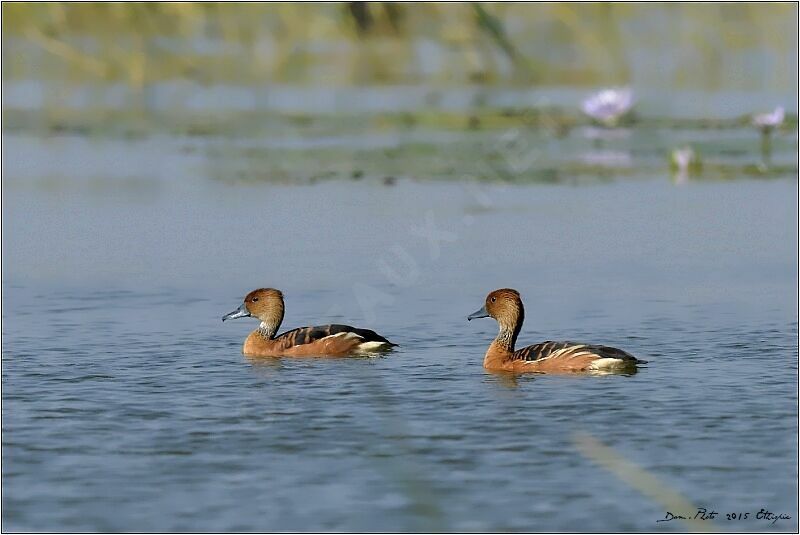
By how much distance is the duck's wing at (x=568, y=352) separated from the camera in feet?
30.3

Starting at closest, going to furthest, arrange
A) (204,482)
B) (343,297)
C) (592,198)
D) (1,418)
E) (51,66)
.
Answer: (204,482) < (1,418) < (343,297) < (592,198) < (51,66)

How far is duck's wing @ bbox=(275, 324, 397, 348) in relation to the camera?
9.98 meters

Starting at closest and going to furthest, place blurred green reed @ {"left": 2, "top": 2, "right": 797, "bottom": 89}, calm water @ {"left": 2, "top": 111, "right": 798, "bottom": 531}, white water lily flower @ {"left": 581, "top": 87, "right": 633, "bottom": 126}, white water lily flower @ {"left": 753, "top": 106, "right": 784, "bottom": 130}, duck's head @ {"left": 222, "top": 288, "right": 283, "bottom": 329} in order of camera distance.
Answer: calm water @ {"left": 2, "top": 111, "right": 798, "bottom": 531} < duck's head @ {"left": 222, "top": 288, "right": 283, "bottom": 329} < white water lily flower @ {"left": 753, "top": 106, "right": 784, "bottom": 130} < white water lily flower @ {"left": 581, "top": 87, "right": 633, "bottom": 126} < blurred green reed @ {"left": 2, "top": 2, "right": 797, "bottom": 89}

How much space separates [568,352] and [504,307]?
3.19ft

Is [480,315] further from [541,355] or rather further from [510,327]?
[541,355]

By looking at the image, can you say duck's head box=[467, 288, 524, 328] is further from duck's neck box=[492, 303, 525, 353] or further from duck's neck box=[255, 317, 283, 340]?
duck's neck box=[255, 317, 283, 340]

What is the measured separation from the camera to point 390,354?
32.5 ft

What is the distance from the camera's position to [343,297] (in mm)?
11930

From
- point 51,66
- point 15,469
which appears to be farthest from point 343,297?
point 51,66

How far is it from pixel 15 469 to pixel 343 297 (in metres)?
5.02

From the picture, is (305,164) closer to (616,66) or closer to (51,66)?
(616,66)

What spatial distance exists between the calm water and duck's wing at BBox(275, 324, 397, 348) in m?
0.19

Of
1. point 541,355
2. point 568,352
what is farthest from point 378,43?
point 568,352

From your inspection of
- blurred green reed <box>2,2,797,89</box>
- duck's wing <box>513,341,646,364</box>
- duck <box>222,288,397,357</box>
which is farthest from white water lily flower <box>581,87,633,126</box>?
duck's wing <box>513,341,646,364</box>
